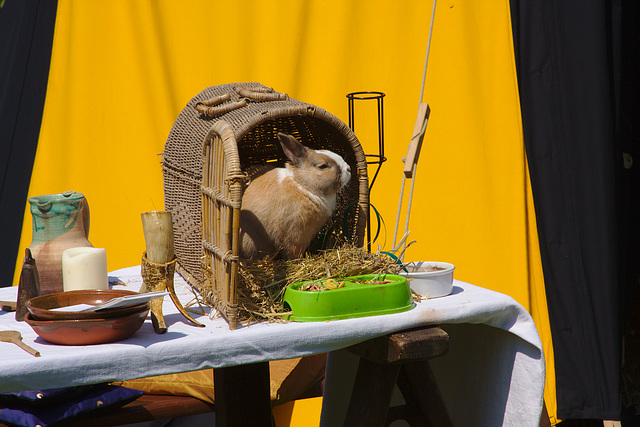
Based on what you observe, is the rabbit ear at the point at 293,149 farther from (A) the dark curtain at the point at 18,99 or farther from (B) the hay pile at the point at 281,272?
(A) the dark curtain at the point at 18,99

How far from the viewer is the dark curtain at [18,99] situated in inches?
98.4

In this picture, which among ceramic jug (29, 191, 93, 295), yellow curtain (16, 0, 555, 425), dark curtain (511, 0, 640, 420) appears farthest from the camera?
yellow curtain (16, 0, 555, 425)

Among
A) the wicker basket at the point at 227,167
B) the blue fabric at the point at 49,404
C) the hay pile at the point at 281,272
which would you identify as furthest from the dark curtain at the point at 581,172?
the blue fabric at the point at 49,404

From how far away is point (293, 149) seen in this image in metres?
1.73

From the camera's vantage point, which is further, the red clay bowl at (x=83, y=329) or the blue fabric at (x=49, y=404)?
the blue fabric at (x=49, y=404)

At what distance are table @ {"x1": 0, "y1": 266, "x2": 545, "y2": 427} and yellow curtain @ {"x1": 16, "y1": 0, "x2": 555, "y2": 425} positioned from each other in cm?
94

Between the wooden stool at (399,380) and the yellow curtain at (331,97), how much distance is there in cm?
122

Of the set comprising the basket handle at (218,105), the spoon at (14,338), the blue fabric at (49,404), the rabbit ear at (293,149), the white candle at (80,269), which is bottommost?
the blue fabric at (49,404)

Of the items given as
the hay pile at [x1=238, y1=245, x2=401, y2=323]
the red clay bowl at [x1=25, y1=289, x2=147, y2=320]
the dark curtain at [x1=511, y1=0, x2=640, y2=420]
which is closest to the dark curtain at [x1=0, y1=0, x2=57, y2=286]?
the red clay bowl at [x1=25, y1=289, x2=147, y2=320]

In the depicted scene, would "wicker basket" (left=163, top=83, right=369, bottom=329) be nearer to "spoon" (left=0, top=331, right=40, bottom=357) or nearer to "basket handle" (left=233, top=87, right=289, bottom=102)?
"basket handle" (left=233, top=87, right=289, bottom=102)

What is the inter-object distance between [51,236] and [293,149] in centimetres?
74

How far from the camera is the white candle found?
1439mm

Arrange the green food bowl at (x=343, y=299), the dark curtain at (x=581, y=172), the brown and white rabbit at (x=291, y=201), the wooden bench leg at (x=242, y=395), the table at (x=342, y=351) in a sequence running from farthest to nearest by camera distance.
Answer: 1. the dark curtain at (x=581, y=172)
2. the wooden bench leg at (x=242, y=395)
3. the brown and white rabbit at (x=291, y=201)
4. the green food bowl at (x=343, y=299)
5. the table at (x=342, y=351)

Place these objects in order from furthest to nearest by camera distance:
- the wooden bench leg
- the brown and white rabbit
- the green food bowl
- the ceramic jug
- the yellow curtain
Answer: the yellow curtain
the wooden bench leg
the brown and white rabbit
the ceramic jug
the green food bowl
